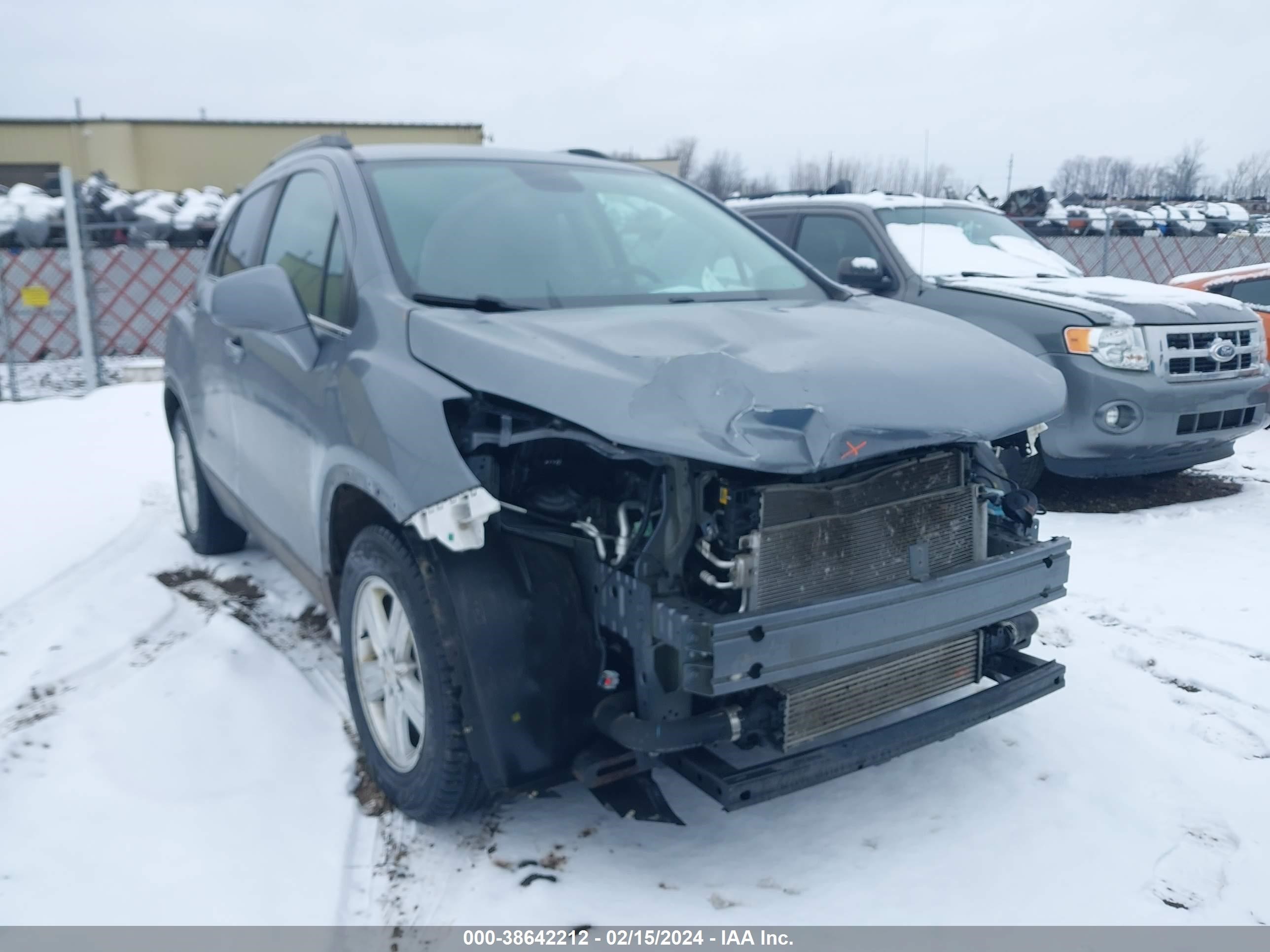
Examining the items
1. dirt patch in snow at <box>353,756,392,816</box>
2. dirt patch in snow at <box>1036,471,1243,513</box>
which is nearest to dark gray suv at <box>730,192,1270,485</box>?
dirt patch in snow at <box>1036,471,1243,513</box>

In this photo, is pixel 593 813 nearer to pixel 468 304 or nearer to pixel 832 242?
pixel 468 304

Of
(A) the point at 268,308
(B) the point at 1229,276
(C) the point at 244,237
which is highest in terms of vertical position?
(C) the point at 244,237

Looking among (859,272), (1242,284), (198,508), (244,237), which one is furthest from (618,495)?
(1242,284)

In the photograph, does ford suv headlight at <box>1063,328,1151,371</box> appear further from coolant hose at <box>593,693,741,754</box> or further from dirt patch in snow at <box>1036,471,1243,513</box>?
coolant hose at <box>593,693,741,754</box>

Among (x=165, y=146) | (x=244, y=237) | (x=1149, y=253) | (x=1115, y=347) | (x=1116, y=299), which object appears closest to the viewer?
(x=244, y=237)

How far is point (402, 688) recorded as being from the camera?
2629 mm

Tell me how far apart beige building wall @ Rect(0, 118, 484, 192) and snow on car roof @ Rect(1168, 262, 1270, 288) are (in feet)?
89.1

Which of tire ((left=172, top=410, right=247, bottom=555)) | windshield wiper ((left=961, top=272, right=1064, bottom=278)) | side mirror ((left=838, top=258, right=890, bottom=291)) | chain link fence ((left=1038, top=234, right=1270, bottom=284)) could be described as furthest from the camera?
chain link fence ((left=1038, top=234, right=1270, bottom=284))

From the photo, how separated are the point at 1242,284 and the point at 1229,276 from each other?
0.12 meters

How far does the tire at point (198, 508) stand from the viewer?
4656 millimetres

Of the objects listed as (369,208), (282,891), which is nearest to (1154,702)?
(282,891)

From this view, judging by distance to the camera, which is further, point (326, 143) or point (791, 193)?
point (791, 193)

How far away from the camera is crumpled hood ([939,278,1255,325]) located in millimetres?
5379
